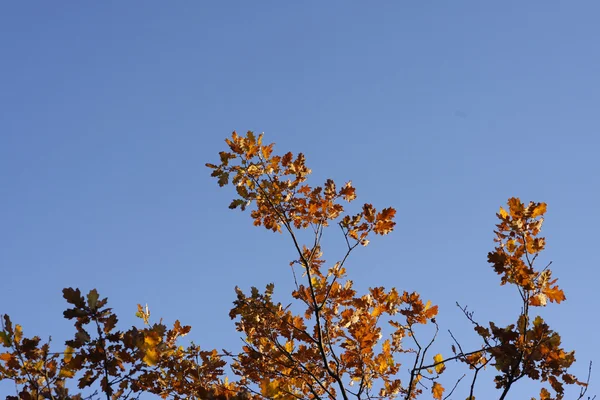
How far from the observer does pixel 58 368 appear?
4.46m

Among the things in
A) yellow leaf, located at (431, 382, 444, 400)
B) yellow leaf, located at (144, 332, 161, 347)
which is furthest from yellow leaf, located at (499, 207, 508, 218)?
yellow leaf, located at (144, 332, 161, 347)

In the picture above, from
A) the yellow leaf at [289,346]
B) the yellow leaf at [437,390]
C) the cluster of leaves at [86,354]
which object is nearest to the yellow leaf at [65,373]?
the cluster of leaves at [86,354]

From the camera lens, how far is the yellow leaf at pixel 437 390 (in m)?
6.04

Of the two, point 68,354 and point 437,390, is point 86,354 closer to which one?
point 68,354

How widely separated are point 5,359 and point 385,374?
3808 mm

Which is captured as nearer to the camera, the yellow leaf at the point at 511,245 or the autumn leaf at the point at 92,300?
the autumn leaf at the point at 92,300

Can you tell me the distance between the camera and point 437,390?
6070 millimetres

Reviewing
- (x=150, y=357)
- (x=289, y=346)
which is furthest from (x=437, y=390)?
(x=150, y=357)

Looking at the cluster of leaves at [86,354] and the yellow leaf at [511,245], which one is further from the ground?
the yellow leaf at [511,245]

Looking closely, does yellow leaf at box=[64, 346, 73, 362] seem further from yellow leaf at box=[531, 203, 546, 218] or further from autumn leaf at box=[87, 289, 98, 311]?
yellow leaf at box=[531, 203, 546, 218]

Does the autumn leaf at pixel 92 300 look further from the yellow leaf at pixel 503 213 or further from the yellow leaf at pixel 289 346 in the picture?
the yellow leaf at pixel 503 213

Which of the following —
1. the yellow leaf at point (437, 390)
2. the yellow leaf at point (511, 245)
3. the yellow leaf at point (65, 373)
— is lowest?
the yellow leaf at point (65, 373)

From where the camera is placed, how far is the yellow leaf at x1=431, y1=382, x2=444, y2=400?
6035mm

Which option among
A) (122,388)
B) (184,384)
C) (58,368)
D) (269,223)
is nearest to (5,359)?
(58,368)
